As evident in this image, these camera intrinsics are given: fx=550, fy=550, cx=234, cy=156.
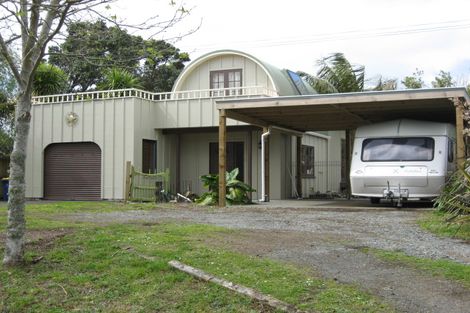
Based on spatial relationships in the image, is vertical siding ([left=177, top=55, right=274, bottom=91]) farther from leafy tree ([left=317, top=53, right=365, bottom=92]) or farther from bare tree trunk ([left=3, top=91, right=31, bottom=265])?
bare tree trunk ([left=3, top=91, right=31, bottom=265])

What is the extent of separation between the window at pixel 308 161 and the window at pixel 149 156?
240 inches

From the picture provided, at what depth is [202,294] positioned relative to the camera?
5.59 meters

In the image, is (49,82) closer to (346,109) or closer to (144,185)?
(144,185)

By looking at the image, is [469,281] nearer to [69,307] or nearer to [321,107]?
[69,307]

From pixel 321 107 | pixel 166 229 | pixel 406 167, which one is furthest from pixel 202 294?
pixel 321 107

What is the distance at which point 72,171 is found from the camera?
21.8 meters

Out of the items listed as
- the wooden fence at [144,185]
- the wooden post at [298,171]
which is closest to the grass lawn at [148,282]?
the wooden fence at [144,185]

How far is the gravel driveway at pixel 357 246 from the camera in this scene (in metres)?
Answer: 5.36

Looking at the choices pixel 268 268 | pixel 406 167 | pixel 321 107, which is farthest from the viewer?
pixel 321 107

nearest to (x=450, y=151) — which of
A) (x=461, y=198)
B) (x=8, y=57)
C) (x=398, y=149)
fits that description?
(x=398, y=149)

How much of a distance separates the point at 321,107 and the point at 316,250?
31.1 feet


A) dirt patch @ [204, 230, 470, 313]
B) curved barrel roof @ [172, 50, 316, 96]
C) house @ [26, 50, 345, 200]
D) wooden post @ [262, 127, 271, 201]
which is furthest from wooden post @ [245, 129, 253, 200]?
dirt patch @ [204, 230, 470, 313]

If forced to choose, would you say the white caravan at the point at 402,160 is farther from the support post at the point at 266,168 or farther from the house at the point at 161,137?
the house at the point at 161,137

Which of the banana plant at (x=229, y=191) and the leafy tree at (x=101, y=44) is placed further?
the banana plant at (x=229, y=191)
